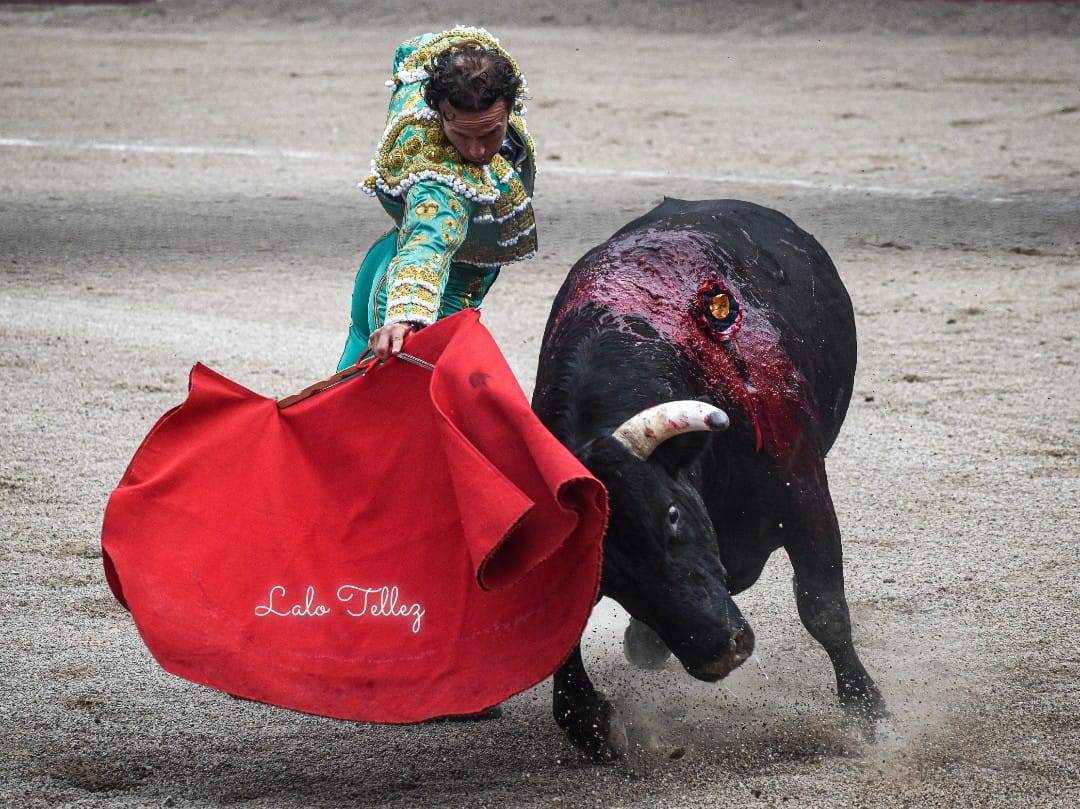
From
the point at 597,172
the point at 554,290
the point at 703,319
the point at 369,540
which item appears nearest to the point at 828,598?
the point at 703,319

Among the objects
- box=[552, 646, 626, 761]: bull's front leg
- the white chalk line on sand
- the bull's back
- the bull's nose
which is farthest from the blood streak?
the white chalk line on sand

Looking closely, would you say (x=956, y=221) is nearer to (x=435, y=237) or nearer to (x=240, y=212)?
(x=240, y=212)

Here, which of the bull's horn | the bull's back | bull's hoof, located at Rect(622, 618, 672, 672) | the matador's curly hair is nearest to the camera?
the bull's horn

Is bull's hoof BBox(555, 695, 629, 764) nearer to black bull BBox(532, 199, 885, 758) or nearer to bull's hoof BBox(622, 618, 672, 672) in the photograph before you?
black bull BBox(532, 199, 885, 758)

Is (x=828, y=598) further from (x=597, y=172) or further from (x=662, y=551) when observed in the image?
(x=597, y=172)

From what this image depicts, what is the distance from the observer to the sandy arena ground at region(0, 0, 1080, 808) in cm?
282

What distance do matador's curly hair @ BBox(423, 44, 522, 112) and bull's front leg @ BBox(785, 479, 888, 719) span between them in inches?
37.9

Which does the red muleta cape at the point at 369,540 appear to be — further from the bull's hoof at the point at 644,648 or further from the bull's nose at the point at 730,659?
the bull's hoof at the point at 644,648

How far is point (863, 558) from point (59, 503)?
7.25ft

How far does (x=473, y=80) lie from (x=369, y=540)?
2.79 ft

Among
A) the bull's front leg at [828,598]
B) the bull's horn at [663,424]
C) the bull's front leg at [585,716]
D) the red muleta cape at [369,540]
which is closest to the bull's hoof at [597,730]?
the bull's front leg at [585,716]

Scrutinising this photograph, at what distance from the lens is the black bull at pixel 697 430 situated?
2.49m

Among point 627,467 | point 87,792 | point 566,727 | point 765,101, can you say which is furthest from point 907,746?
point 765,101

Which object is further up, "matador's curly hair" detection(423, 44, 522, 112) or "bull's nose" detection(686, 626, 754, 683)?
"matador's curly hair" detection(423, 44, 522, 112)
